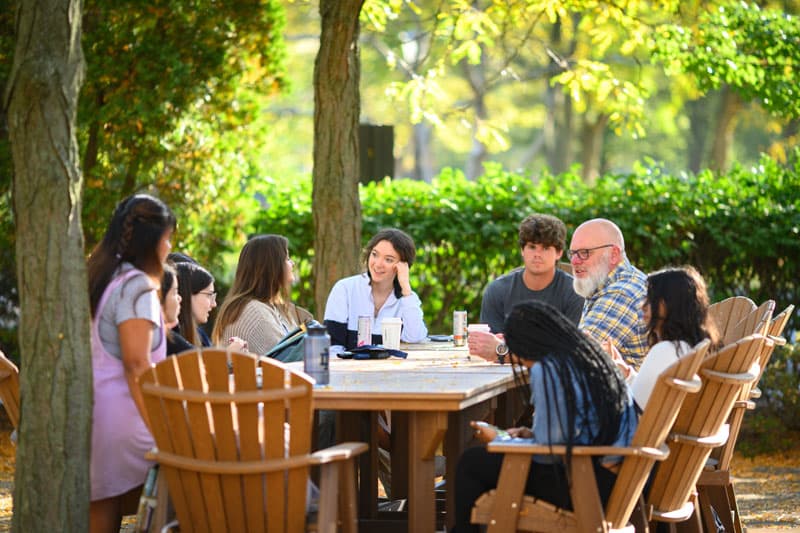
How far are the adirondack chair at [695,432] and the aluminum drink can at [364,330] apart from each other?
7.00 feet

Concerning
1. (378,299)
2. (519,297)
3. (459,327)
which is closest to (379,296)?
(378,299)

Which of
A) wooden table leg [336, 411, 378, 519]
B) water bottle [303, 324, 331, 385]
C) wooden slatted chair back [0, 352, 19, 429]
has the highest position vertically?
water bottle [303, 324, 331, 385]

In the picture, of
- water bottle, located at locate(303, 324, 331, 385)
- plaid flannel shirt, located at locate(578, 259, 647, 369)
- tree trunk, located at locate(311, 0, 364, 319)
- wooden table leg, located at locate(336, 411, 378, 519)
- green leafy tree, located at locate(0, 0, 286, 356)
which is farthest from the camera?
green leafy tree, located at locate(0, 0, 286, 356)

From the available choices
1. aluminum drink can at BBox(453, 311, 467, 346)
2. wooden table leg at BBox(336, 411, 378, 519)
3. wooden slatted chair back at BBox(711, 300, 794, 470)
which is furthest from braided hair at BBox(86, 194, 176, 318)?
wooden slatted chair back at BBox(711, 300, 794, 470)

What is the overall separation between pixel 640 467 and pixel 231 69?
719 centimetres

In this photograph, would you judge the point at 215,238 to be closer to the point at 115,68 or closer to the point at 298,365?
the point at 115,68

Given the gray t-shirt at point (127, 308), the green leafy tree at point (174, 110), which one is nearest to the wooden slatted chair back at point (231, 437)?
the gray t-shirt at point (127, 308)

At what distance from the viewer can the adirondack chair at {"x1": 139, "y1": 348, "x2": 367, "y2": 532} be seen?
4.11m

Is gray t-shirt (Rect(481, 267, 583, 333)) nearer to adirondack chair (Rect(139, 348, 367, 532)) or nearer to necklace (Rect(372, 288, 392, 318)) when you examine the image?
necklace (Rect(372, 288, 392, 318))

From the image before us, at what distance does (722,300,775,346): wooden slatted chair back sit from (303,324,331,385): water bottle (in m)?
2.08

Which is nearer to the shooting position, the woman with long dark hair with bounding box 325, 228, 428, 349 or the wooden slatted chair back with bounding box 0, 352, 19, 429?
the wooden slatted chair back with bounding box 0, 352, 19, 429

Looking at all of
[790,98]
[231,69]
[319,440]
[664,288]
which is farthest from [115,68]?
[664,288]

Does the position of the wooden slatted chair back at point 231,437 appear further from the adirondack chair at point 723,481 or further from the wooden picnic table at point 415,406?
the adirondack chair at point 723,481

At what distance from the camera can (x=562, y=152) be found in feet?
106
